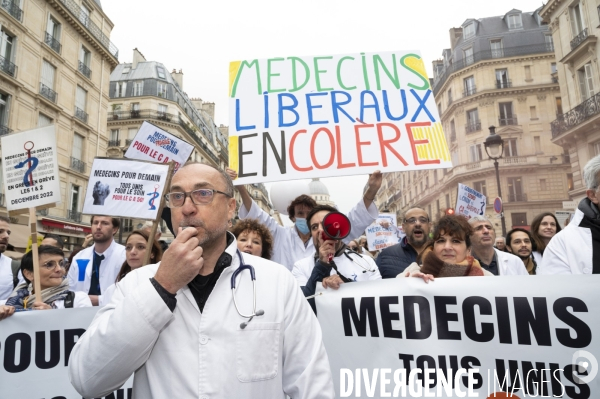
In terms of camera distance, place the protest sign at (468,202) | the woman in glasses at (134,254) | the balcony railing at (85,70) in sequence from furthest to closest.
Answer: the balcony railing at (85,70) → the protest sign at (468,202) → the woman in glasses at (134,254)

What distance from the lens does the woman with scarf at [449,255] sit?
2982 millimetres

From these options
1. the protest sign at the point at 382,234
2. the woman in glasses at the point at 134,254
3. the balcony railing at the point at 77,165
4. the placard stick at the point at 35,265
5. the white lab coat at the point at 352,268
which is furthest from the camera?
the balcony railing at the point at 77,165

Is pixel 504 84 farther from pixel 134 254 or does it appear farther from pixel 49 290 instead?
pixel 49 290

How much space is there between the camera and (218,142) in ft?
202

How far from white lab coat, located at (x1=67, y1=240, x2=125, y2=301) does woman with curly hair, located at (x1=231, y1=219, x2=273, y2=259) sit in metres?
1.84

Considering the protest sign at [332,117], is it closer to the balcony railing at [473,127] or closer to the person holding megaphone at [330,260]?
the person holding megaphone at [330,260]

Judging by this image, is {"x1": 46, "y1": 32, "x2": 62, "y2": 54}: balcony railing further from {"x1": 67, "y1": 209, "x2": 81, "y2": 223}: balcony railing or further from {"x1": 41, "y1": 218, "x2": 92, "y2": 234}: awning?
{"x1": 41, "y1": 218, "x2": 92, "y2": 234}: awning

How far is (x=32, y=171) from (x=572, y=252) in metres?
4.27

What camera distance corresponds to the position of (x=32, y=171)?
3537 mm

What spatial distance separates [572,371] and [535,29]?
47.9 m

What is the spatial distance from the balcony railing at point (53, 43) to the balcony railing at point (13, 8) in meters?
2.03

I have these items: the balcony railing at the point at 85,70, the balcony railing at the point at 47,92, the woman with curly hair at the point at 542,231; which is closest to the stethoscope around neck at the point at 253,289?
the woman with curly hair at the point at 542,231

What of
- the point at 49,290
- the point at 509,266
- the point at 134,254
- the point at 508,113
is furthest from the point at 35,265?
the point at 508,113

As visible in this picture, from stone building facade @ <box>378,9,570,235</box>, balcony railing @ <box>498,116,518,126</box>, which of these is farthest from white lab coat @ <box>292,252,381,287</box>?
balcony railing @ <box>498,116,518,126</box>
